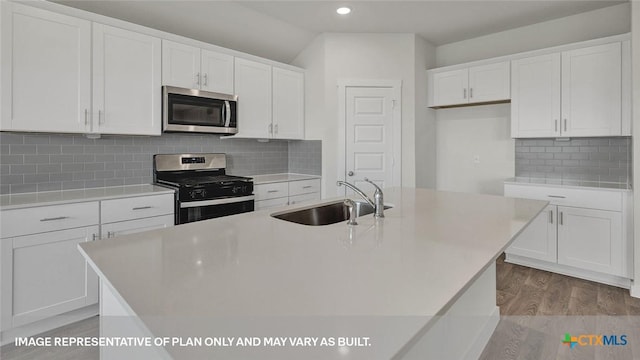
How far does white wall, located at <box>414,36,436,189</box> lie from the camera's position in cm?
418

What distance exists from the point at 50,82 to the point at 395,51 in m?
3.36

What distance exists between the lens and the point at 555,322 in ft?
8.05

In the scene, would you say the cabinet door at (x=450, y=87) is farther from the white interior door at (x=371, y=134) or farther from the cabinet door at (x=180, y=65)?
the cabinet door at (x=180, y=65)

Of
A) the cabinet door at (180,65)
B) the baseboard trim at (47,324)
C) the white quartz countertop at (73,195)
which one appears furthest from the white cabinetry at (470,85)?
the baseboard trim at (47,324)

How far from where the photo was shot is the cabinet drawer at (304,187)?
3958 millimetres

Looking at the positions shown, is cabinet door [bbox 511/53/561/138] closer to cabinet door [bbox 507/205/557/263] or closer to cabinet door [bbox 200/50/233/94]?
cabinet door [bbox 507/205/557/263]

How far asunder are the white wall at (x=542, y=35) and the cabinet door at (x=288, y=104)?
1.91m

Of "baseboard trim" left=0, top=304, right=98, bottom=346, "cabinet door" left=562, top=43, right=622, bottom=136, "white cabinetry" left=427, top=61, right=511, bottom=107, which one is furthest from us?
"white cabinetry" left=427, top=61, right=511, bottom=107

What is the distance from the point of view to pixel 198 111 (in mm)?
3240

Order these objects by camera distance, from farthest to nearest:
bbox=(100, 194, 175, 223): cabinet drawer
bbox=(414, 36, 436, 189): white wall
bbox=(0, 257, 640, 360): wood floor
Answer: bbox=(414, 36, 436, 189): white wall, bbox=(100, 194, 175, 223): cabinet drawer, bbox=(0, 257, 640, 360): wood floor

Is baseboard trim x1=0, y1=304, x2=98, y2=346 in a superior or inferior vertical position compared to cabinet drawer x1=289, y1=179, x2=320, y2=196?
inferior

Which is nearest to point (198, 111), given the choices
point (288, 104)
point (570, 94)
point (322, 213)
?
point (288, 104)

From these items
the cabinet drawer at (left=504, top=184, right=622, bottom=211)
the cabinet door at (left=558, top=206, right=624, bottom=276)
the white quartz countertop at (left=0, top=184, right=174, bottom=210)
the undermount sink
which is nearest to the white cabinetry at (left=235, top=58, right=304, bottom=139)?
the white quartz countertop at (left=0, top=184, right=174, bottom=210)

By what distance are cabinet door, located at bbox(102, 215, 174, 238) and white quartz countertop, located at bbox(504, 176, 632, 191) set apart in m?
3.34
